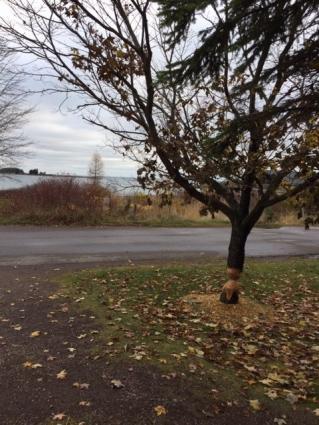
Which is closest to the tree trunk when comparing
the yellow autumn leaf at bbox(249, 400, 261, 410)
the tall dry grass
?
the yellow autumn leaf at bbox(249, 400, 261, 410)

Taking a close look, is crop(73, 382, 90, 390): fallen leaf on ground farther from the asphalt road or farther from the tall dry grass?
the tall dry grass

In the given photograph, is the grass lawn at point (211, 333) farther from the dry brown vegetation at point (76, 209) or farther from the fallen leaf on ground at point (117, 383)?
the dry brown vegetation at point (76, 209)

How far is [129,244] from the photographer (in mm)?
13344

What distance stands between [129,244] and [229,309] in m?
6.94

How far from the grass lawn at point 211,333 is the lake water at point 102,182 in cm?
165

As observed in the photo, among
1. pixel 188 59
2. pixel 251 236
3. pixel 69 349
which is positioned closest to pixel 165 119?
pixel 188 59

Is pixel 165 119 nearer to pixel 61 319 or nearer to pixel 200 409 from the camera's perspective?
pixel 61 319

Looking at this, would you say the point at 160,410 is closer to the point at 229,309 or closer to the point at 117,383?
the point at 117,383

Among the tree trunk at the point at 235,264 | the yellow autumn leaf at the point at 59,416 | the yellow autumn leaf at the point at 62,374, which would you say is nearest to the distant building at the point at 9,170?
the tree trunk at the point at 235,264

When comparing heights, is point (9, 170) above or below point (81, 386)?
above

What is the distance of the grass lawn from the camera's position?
14.7 ft

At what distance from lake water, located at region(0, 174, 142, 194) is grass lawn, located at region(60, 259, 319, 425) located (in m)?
1.65

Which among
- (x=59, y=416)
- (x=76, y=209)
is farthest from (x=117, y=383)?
(x=76, y=209)

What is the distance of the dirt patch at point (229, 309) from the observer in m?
6.41
